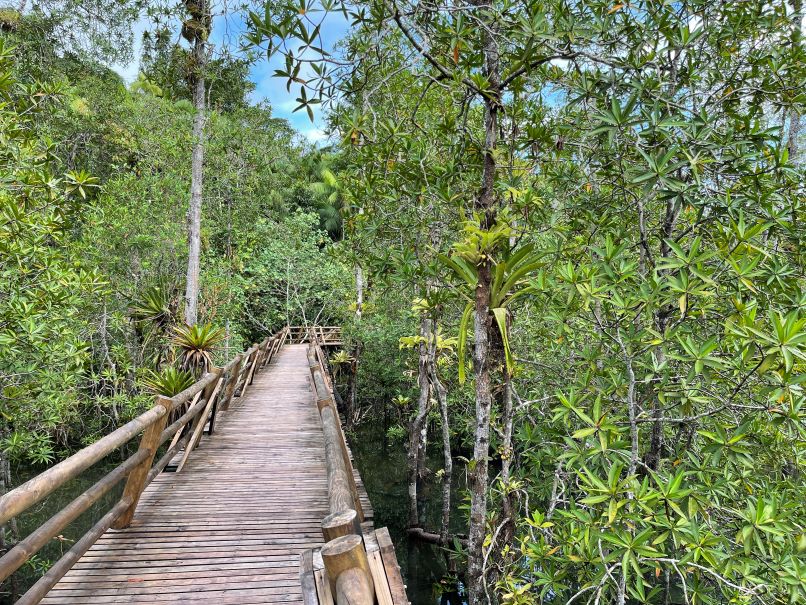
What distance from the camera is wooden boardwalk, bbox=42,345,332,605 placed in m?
2.22

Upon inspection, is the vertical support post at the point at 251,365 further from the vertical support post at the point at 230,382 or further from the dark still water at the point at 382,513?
the dark still water at the point at 382,513

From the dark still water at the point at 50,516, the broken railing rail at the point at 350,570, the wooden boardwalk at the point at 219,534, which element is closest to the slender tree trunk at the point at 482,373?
the wooden boardwalk at the point at 219,534

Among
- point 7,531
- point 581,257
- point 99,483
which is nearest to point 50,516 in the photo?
point 7,531

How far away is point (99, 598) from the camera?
2121 millimetres

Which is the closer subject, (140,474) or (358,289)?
(140,474)

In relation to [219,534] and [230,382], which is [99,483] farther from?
[230,382]

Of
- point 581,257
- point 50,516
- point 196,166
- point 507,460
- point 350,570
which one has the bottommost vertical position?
point 50,516

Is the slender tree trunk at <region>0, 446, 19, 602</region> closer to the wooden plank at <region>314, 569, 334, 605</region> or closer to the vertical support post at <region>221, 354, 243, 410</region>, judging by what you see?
the vertical support post at <region>221, 354, 243, 410</region>

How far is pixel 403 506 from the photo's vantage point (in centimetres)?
1048

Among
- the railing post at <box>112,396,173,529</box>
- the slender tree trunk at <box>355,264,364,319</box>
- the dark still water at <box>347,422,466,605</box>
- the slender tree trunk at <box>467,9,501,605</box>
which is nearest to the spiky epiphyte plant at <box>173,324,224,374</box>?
the dark still water at <box>347,422,466,605</box>

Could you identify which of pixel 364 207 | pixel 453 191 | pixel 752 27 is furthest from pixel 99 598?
pixel 752 27

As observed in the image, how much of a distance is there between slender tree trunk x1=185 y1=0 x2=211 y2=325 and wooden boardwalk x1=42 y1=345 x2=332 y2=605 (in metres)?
5.41

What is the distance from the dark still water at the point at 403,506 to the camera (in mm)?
7361

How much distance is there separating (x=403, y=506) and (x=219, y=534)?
27.6 feet
